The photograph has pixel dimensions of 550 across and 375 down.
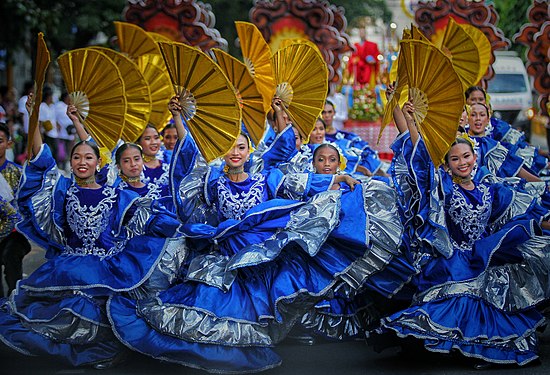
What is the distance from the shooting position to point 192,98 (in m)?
6.79

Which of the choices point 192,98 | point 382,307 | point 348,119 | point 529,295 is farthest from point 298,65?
point 348,119

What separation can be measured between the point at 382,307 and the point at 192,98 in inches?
79.1

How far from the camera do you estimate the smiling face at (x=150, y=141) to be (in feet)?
29.1

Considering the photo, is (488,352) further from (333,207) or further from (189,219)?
(189,219)

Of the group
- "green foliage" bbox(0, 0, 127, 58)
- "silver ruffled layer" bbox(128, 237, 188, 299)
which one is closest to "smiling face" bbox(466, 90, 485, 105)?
"silver ruffled layer" bbox(128, 237, 188, 299)

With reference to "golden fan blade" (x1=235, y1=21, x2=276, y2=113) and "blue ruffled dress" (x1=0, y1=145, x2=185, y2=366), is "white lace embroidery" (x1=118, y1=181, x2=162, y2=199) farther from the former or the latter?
"blue ruffled dress" (x1=0, y1=145, x2=185, y2=366)

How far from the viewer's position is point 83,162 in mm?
7023

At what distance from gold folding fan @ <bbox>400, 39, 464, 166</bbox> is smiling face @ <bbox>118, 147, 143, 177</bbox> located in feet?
7.55

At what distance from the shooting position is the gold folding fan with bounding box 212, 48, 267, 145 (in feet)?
25.3

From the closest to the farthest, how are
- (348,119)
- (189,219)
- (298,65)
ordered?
(189,219)
(298,65)
(348,119)

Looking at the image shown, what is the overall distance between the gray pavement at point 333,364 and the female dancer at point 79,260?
0.16 meters

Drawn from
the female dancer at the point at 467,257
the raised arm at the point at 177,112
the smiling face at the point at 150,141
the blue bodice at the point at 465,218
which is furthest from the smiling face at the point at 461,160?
the smiling face at the point at 150,141

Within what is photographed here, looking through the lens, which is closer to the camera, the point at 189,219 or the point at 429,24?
the point at 189,219

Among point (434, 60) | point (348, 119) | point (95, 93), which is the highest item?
point (434, 60)
